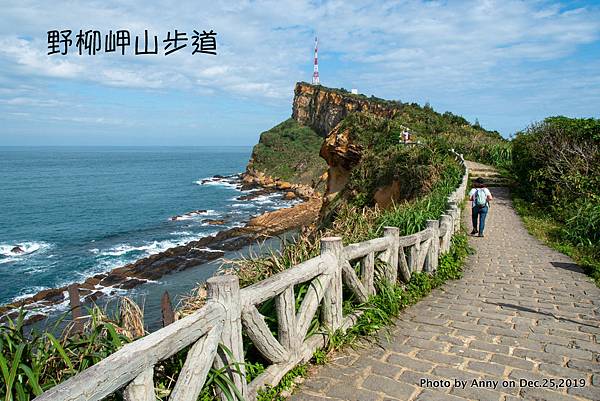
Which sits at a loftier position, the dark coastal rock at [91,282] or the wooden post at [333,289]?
the wooden post at [333,289]

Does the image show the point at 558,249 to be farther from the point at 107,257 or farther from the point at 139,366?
the point at 107,257

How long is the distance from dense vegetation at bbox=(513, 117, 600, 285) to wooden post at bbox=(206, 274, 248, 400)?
9.50m

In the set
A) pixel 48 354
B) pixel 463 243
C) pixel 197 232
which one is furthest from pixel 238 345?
pixel 197 232

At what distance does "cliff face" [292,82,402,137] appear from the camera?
62.6 meters

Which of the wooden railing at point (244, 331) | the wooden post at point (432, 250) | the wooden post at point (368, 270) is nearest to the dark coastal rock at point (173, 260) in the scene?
the wooden post at point (432, 250)

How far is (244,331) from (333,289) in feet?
4.23

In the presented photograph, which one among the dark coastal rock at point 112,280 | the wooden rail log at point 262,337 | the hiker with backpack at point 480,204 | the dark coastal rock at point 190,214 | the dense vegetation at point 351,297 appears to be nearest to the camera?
the dense vegetation at point 351,297

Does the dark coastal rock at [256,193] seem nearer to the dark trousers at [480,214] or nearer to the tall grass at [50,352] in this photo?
the dark trousers at [480,214]

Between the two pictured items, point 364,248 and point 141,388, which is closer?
point 141,388

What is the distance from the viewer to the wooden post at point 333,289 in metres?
4.48

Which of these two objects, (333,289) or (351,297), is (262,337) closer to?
(333,289)

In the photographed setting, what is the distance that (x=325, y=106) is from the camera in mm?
Answer: 74625

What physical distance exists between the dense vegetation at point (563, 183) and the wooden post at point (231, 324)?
31.2 ft

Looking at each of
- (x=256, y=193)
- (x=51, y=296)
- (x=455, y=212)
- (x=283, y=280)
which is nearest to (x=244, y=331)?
(x=283, y=280)
